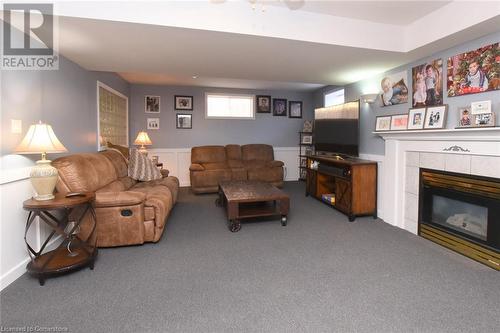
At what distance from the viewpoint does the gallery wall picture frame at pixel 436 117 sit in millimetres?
2836

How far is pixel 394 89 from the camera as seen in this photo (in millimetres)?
3594

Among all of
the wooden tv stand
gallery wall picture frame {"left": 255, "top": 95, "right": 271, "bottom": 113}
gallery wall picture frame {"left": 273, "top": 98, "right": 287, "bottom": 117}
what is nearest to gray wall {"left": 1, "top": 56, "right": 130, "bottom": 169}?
gallery wall picture frame {"left": 255, "top": 95, "right": 271, "bottom": 113}

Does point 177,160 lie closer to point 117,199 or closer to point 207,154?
point 207,154

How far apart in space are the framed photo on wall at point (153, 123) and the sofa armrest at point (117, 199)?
142 inches

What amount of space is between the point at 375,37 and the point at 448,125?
1250 millimetres

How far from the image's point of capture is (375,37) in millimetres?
2879

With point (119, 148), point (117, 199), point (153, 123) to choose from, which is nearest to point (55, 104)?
point (117, 199)

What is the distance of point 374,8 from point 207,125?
4376 millimetres

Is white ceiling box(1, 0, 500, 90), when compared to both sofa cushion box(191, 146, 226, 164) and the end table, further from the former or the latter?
sofa cushion box(191, 146, 226, 164)

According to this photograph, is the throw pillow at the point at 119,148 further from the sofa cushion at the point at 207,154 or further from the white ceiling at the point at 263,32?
the sofa cushion at the point at 207,154

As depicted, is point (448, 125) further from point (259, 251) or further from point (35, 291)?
point (35, 291)

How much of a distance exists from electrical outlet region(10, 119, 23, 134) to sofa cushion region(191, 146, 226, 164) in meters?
3.69

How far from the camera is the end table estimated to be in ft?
6.68

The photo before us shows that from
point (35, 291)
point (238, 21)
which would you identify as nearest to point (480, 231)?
point (238, 21)
